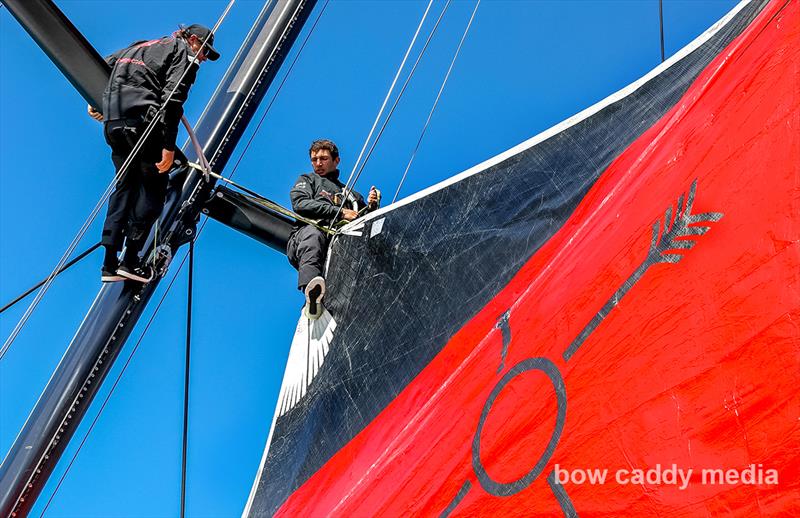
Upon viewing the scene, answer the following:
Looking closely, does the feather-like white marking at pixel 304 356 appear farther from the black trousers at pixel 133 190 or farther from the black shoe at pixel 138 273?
the black trousers at pixel 133 190

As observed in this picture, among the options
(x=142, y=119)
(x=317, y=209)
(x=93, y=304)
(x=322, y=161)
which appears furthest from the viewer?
(x=322, y=161)

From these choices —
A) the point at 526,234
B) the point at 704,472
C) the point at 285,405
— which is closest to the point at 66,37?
the point at 285,405

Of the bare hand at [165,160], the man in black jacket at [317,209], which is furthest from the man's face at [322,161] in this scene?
the bare hand at [165,160]

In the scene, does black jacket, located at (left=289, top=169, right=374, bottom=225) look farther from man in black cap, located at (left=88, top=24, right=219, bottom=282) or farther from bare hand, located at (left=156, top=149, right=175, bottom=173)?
bare hand, located at (left=156, top=149, right=175, bottom=173)

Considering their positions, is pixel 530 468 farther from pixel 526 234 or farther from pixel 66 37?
pixel 66 37

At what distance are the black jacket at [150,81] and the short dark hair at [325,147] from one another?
1195 millimetres

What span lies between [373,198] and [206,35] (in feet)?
4.42

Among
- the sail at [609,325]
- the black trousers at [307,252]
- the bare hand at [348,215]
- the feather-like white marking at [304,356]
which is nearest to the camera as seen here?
the sail at [609,325]

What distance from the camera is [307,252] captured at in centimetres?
557

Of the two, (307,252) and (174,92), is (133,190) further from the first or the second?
(307,252)

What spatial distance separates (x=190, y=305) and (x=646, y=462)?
363cm

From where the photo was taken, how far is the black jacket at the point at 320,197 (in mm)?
5758

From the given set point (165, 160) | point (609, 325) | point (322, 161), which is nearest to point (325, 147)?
point (322, 161)

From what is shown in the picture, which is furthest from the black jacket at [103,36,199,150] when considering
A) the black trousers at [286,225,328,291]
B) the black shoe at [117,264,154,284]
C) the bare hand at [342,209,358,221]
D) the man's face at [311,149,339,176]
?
the man's face at [311,149,339,176]
